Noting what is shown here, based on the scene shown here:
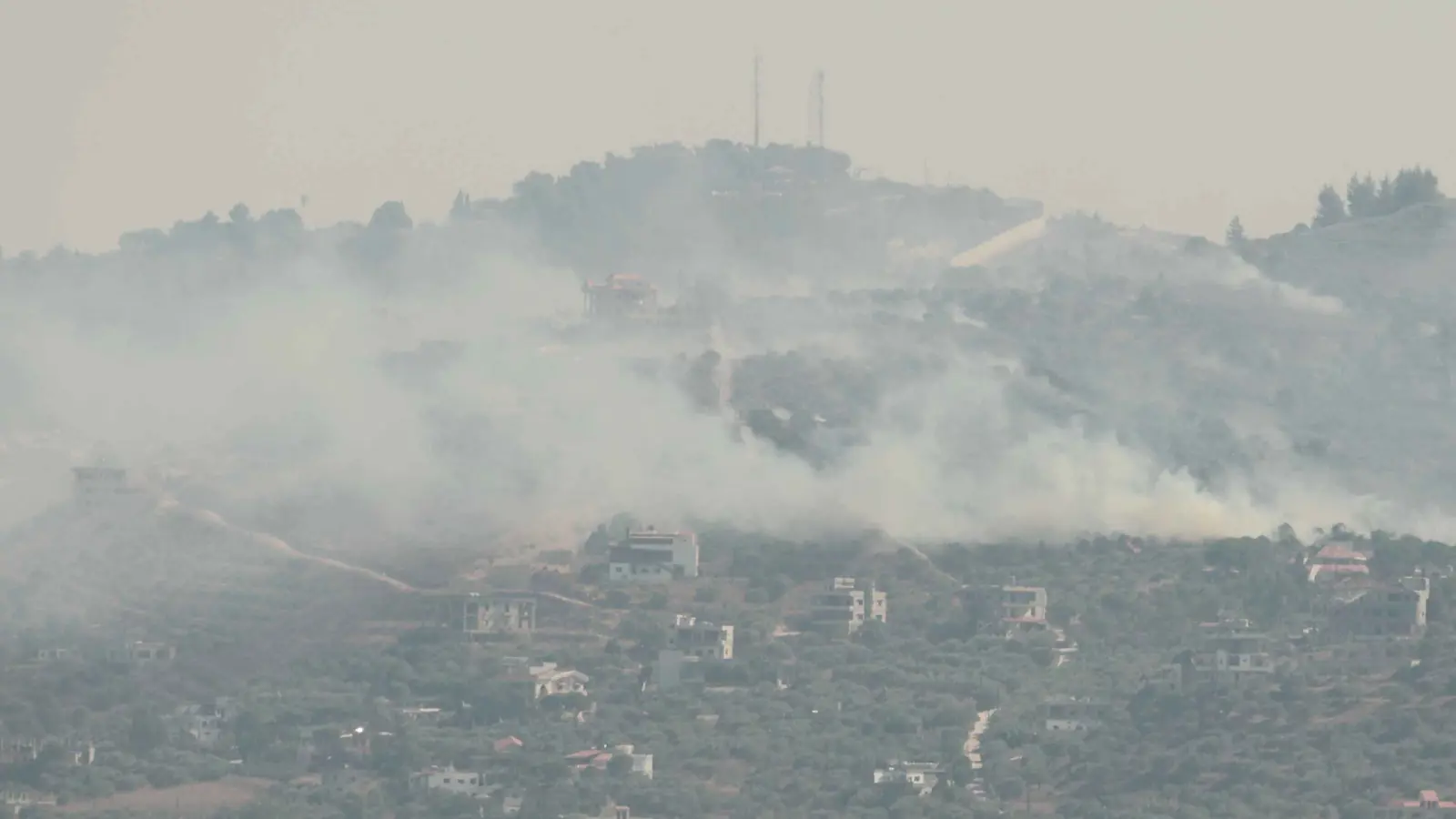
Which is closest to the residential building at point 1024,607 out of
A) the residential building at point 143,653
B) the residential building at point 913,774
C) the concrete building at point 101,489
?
the residential building at point 913,774

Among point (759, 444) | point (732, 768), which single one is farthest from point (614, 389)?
point (732, 768)

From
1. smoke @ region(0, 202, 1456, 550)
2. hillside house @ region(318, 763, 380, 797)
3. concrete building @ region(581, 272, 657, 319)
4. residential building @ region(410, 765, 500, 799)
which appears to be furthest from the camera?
concrete building @ region(581, 272, 657, 319)

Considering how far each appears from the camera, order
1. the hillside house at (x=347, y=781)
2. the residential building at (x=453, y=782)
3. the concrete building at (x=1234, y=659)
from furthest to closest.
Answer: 1. the concrete building at (x=1234, y=659)
2. the hillside house at (x=347, y=781)
3. the residential building at (x=453, y=782)

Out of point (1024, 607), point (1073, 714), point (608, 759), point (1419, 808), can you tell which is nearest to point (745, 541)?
point (1024, 607)

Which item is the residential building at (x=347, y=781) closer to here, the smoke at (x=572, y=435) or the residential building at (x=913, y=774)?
the residential building at (x=913, y=774)

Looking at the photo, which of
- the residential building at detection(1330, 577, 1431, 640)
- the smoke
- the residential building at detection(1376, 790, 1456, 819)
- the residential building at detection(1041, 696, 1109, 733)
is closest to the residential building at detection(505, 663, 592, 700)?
the residential building at detection(1041, 696, 1109, 733)

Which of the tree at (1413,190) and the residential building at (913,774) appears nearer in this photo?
the residential building at (913,774)

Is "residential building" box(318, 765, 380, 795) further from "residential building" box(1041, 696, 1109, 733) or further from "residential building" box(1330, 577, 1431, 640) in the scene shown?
"residential building" box(1330, 577, 1431, 640)
